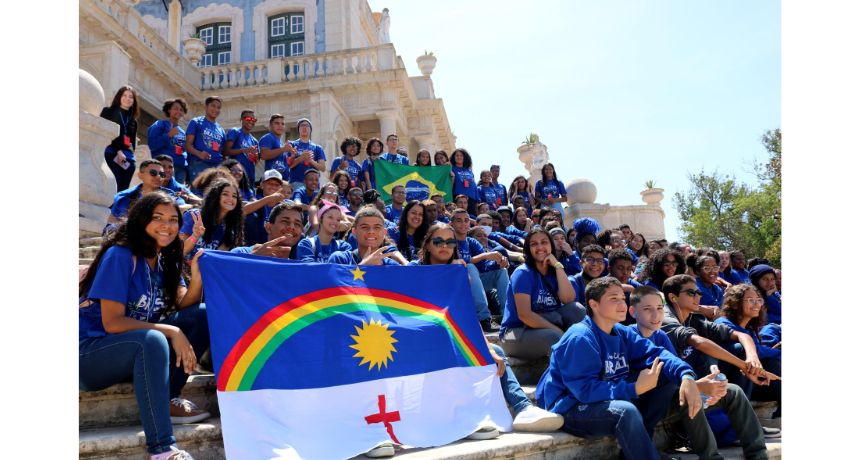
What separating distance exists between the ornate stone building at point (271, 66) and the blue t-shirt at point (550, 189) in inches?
312

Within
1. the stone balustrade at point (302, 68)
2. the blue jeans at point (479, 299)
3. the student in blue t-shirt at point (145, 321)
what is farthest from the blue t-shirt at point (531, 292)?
→ the stone balustrade at point (302, 68)

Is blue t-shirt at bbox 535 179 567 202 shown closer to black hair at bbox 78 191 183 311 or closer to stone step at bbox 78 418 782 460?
stone step at bbox 78 418 782 460

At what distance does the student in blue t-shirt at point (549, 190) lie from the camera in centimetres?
1312

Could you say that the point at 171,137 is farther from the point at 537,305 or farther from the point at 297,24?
the point at 297,24

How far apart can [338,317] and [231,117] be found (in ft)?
60.2

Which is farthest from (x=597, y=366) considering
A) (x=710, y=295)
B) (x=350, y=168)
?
(x=350, y=168)

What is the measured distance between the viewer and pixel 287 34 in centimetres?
2616

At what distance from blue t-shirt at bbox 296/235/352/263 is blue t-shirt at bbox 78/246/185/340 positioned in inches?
64.3

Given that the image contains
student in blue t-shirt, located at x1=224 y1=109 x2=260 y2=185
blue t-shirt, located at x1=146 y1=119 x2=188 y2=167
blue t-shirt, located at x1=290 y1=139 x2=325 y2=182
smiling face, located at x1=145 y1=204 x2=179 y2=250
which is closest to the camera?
smiling face, located at x1=145 y1=204 x2=179 y2=250

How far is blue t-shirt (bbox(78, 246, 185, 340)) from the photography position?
11.8 ft

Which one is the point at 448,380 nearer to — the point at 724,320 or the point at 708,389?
the point at 708,389

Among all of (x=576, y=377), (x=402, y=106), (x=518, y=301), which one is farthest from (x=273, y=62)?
(x=576, y=377)

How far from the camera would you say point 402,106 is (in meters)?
22.2

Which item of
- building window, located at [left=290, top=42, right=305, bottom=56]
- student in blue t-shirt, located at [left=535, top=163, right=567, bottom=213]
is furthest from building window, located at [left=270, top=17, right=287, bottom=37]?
student in blue t-shirt, located at [left=535, top=163, right=567, bottom=213]
